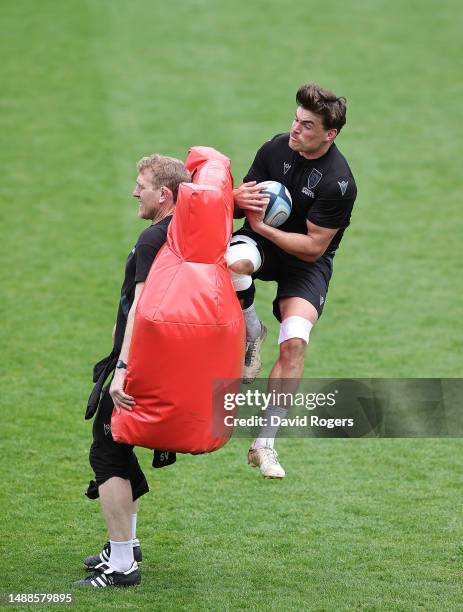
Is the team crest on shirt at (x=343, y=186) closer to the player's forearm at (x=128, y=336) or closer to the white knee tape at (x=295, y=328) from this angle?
the white knee tape at (x=295, y=328)

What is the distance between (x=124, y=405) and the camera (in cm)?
662

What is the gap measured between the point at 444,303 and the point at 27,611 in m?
7.51

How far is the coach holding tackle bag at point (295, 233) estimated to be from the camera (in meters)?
7.07

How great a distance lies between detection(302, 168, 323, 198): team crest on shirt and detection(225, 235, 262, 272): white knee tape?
18.6 inches

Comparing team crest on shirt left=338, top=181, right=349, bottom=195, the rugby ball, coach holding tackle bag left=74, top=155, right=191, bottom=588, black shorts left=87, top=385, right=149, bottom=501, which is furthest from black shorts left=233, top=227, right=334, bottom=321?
black shorts left=87, top=385, right=149, bottom=501

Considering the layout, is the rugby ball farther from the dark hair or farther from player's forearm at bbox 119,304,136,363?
player's forearm at bbox 119,304,136,363

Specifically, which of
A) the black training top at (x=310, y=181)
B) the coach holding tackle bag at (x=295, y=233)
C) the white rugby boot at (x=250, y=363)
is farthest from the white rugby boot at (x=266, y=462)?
the black training top at (x=310, y=181)

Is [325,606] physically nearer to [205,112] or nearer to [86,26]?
[205,112]

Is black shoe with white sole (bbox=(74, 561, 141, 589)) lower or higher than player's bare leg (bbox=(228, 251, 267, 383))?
lower

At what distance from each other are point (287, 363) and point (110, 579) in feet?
5.81

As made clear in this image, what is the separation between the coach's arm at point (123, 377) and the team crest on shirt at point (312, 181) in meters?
1.31

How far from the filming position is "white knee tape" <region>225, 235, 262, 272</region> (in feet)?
22.4

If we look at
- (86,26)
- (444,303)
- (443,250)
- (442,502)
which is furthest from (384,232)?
(86,26)

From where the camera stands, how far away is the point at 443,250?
47.5 ft
